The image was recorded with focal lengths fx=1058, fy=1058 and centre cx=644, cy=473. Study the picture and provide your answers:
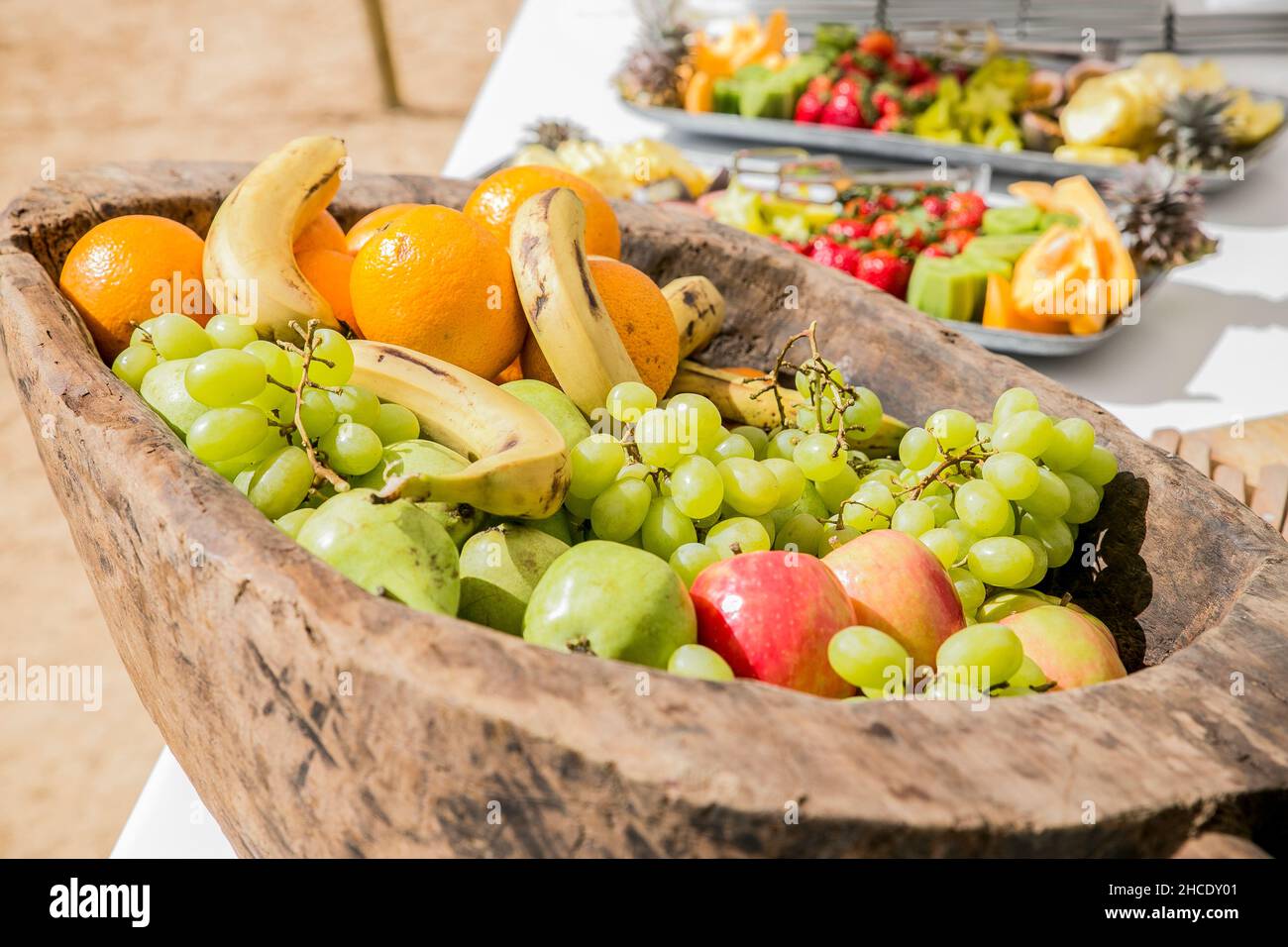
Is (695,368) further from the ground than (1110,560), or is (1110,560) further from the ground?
(695,368)

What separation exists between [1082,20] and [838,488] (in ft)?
7.21

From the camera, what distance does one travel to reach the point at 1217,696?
643mm

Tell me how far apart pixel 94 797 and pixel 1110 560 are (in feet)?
6.46

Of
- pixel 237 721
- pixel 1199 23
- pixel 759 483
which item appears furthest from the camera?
pixel 1199 23

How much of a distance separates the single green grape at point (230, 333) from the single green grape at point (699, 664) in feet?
1.52

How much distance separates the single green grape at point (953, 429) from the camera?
0.90 meters

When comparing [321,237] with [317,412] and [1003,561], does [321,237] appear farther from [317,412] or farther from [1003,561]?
[1003,561]

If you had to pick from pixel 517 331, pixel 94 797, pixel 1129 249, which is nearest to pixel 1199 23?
pixel 1129 249

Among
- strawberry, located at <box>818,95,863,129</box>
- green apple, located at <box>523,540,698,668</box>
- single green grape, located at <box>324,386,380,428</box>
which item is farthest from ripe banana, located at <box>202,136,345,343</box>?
strawberry, located at <box>818,95,863,129</box>

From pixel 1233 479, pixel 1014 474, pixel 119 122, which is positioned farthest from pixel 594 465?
pixel 119 122

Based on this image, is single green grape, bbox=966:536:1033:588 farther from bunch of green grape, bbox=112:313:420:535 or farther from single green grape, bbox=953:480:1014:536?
bunch of green grape, bbox=112:313:420:535

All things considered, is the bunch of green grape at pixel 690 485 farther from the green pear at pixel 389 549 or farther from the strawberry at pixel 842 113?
the strawberry at pixel 842 113
